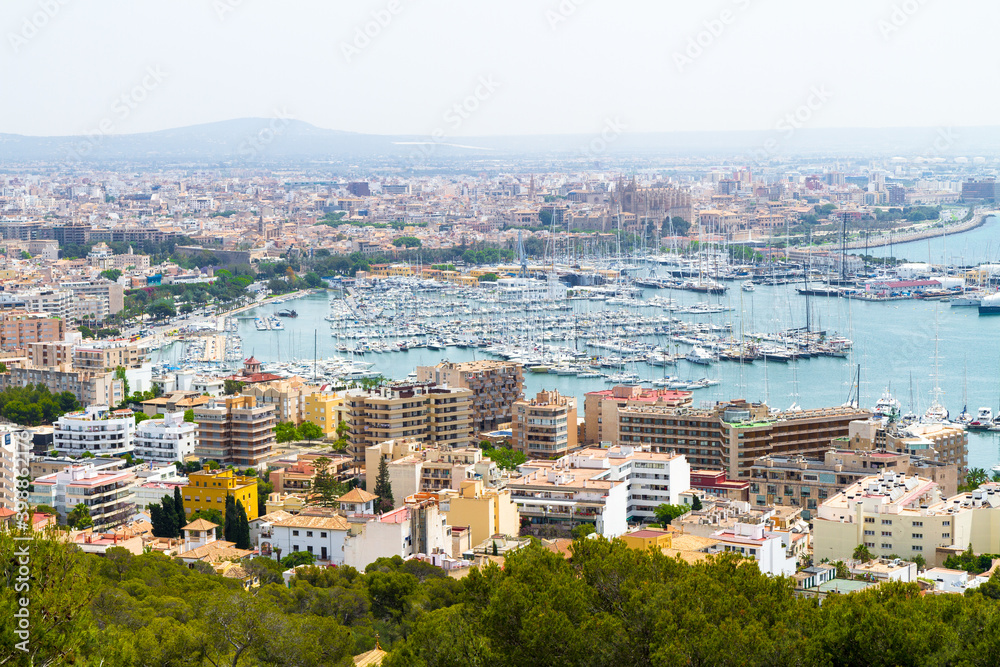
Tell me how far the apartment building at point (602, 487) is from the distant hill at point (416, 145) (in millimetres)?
69802

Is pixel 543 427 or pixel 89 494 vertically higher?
pixel 543 427

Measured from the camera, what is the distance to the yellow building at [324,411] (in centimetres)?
1370

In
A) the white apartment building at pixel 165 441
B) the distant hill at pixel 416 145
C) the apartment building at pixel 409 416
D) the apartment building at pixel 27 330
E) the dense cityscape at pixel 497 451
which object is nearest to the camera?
the dense cityscape at pixel 497 451

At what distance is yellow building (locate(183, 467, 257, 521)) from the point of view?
10.4 metres

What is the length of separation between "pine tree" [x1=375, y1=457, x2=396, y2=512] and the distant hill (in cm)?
6946

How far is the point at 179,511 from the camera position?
396 inches

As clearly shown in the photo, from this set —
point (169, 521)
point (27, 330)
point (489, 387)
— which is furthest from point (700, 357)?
point (169, 521)

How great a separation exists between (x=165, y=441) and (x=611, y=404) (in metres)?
3.58

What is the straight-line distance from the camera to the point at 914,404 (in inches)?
651

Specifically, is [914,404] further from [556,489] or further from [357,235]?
[357,235]

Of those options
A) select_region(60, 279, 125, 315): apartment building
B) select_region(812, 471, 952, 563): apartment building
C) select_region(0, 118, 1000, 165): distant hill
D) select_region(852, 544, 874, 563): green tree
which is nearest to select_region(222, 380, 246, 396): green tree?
select_region(812, 471, 952, 563): apartment building

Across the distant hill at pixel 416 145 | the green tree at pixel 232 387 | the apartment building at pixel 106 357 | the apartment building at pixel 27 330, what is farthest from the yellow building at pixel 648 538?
the distant hill at pixel 416 145

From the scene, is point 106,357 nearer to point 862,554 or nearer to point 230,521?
point 230,521

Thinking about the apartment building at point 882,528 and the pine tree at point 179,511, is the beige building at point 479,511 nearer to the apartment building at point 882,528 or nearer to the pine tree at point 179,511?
the pine tree at point 179,511
